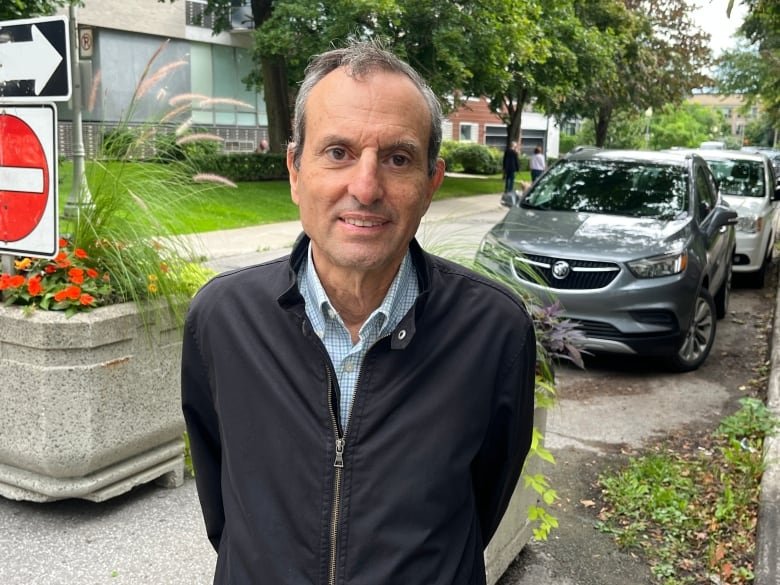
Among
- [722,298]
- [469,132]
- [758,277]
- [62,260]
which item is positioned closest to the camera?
[62,260]

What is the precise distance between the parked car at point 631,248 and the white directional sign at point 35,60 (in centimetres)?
325

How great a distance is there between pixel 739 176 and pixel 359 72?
11.8m

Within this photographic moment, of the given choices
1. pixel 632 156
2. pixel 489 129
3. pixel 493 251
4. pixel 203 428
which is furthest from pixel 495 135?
pixel 203 428

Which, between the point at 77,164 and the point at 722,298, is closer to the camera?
the point at 77,164

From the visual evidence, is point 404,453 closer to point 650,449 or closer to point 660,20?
point 650,449

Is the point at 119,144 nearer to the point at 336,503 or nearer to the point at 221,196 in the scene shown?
the point at 336,503

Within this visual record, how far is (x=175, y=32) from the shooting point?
28234 mm

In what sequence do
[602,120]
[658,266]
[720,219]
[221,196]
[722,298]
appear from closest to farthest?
[658,266] → [720,219] → [722,298] → [221,196] → [602,120]

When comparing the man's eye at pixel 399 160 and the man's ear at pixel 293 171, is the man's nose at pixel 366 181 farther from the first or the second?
the man's ear at pixel 293 171

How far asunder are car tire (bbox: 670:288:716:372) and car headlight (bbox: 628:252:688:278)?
384mm

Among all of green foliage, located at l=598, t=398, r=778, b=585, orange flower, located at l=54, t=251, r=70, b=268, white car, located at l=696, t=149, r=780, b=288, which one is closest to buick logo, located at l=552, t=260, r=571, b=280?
green foliage, located at l=598, t=398, r=778, b=585

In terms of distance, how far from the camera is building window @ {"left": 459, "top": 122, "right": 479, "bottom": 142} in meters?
52.2

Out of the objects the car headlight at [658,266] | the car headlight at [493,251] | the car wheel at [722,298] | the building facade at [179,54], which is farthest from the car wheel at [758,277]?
the building facade at [179,54]

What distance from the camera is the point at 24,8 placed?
37.4 feet
